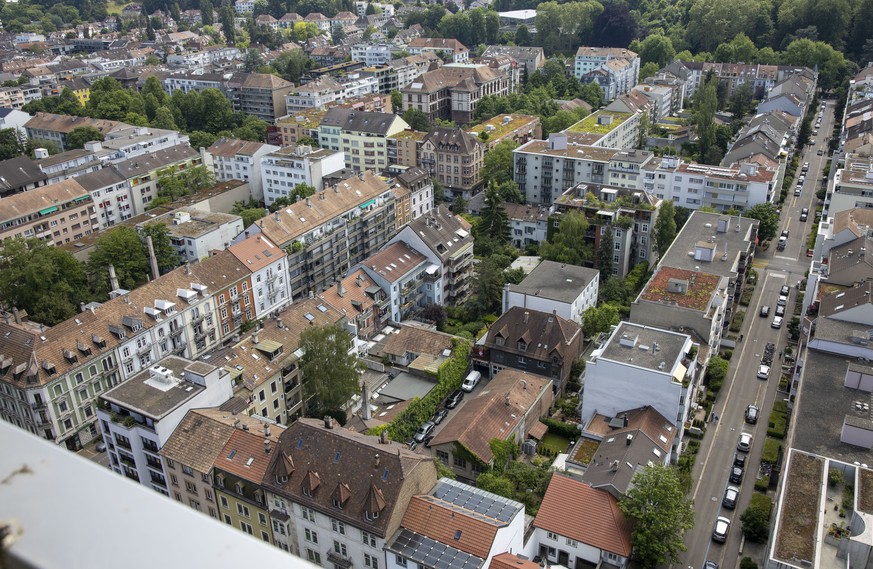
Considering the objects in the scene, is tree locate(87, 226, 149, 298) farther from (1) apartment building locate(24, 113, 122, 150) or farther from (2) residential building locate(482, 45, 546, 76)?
(2) residential building locate(482, 45, 546, 76)

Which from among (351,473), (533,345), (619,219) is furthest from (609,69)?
(351,473)

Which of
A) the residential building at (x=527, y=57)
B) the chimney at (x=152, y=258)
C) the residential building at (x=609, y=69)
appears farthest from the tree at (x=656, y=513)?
the residential building at (x=527, y=57)

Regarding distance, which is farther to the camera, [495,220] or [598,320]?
[495,220]

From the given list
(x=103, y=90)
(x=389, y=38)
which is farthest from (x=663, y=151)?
(x=389, y=38)

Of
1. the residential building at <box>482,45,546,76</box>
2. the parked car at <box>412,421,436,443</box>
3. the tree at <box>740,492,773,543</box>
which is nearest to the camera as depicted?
the tree at <box>740,492,773,543</box>

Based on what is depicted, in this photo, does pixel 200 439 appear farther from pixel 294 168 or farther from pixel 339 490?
pixel 294 168

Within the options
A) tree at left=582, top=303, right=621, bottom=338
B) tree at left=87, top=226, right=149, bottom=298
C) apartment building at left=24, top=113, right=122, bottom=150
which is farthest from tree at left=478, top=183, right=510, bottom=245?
apartment building at left=24, top=113, right=122, bottom=150
